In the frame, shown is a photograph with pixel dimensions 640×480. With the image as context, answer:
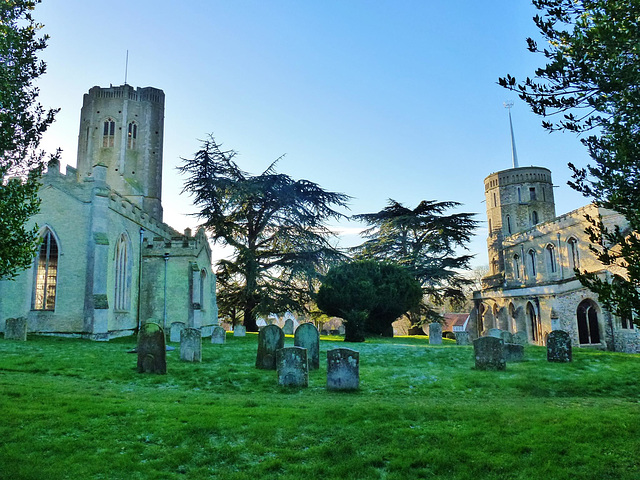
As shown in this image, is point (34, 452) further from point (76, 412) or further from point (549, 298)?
point (549, 298)

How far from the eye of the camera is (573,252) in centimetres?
3438

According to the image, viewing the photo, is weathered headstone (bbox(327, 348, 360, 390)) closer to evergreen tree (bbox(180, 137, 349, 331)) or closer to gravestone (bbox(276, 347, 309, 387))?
gravestone (bbox(276, 347, 309, 387))

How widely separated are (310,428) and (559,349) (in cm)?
1114

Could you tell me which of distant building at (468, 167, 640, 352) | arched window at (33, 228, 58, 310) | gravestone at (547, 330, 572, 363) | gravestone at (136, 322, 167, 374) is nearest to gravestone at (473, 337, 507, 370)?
gravestone at (547, 330, 572, 363)

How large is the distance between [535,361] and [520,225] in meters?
41.7

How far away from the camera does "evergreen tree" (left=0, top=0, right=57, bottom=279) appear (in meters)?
7.03

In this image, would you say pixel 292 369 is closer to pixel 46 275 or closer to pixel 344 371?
pixel 344 371

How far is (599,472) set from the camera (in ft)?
17.2

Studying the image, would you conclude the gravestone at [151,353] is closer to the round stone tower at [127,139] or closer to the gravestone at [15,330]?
the gravestone at [15,330]

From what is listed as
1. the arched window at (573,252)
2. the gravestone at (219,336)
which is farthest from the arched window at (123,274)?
the arched window at (573,252)

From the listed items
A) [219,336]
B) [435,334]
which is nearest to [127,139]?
[219,336]

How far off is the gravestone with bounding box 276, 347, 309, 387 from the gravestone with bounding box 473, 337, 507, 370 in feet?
17.5

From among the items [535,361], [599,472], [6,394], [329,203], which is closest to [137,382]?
[6,394]

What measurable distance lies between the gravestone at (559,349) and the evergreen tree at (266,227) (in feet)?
50.3
